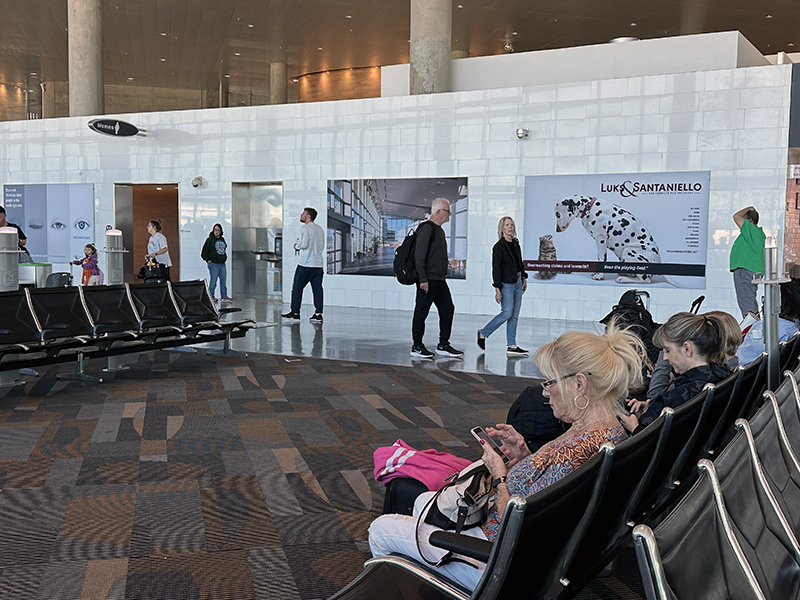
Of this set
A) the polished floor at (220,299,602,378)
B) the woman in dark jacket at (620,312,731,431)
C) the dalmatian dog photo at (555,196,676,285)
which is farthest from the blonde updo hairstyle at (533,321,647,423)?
the dalmatian dog photo at (555,196,676,285)

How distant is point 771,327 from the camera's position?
3.22 metres

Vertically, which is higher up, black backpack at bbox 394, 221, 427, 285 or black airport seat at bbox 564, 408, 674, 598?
black backpack at bbox 394, 221, 427, 285

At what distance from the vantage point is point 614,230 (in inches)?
448

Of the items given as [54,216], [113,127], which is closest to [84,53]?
[113,127]

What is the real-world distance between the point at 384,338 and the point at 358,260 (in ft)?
14.6

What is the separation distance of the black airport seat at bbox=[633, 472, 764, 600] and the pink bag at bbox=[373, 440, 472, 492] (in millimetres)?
1370

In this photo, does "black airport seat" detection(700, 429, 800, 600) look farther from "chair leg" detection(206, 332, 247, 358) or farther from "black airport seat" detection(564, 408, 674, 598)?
"chair leg" detection(206, 332, 247, 358)

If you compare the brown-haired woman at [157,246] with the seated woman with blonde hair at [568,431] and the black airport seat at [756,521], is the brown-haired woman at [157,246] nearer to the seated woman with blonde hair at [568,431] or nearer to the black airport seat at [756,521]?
the seated woman with blonde hair at [568,431]

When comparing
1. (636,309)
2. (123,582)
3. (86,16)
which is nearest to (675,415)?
(123,582)

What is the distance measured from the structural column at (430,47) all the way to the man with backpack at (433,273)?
18.6ft

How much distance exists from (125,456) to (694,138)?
948 cm

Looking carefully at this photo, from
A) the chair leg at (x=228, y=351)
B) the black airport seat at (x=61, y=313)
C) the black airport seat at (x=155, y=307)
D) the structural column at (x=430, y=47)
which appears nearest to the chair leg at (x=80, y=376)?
the black airport seat at (x=61, y=313)

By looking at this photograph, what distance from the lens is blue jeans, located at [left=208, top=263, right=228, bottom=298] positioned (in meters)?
13.4

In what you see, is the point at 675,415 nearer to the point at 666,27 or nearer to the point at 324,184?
the point at 324,184
